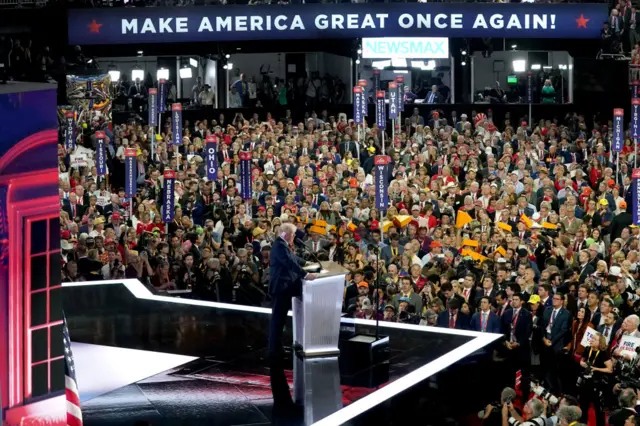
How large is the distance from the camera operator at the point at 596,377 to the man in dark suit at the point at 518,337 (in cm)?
67

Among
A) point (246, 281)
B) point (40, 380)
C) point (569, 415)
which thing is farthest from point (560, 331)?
point (40, 380)

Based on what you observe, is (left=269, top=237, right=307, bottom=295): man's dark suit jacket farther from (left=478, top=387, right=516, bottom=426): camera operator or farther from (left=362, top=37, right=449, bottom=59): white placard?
(left=362, top=37, right=449, bottom=59): white placard

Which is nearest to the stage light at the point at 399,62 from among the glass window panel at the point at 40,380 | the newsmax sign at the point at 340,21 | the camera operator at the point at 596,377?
the newsmax sign at the point at 340,21

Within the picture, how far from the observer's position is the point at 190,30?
28.8 metres

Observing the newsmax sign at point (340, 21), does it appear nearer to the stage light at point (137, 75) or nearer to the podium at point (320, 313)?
the stage light at point (137, 75)

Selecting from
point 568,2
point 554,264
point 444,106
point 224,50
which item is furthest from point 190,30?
point 554,264

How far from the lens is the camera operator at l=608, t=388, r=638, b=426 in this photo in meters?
9.83

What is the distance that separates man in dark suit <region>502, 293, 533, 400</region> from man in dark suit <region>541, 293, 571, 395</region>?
0.21m

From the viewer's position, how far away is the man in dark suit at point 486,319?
12.3 metres

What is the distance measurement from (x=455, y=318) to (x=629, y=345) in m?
2.14

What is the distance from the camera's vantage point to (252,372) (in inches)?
409

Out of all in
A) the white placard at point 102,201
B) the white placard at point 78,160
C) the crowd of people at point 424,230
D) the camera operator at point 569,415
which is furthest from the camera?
the white placard at point 78,160

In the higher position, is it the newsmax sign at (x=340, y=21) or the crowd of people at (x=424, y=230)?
the newsmax sign at (x=340, y=21)

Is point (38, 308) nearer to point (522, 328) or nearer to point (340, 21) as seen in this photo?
point (522, 328)
